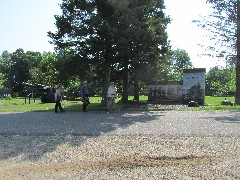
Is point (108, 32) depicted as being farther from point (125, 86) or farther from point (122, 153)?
point (122, 153)

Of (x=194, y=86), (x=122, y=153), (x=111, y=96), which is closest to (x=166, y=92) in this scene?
(x=194, y=86)

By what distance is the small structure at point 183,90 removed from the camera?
25.6 meters

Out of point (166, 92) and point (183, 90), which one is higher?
point (183, 90)

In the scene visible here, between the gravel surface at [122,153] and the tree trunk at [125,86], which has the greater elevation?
the tree trunk at [125,86]

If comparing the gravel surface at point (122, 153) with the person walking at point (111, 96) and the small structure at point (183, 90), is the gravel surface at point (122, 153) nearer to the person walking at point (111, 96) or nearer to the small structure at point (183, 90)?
the person walking at point (111, 96)

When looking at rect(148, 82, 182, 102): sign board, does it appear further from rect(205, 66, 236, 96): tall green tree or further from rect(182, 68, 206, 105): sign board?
rect(205, 66, 236, 96): tall green tree

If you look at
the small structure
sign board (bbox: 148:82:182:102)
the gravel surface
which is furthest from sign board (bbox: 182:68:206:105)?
the gravel surface

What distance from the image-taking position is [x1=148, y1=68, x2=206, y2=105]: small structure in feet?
83.9

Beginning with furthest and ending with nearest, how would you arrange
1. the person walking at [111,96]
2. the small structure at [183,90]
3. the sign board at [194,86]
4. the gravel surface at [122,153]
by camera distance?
the small structure at [183,90] < the sign board at [194,86] < the person walking at [111,96] < the gravel surface at [122,153]

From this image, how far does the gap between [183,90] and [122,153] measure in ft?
64.2

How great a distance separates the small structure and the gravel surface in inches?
578

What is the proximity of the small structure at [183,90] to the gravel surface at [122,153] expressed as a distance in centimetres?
1469

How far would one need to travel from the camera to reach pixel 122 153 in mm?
7539

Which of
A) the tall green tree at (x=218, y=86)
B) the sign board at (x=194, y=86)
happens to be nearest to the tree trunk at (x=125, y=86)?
the sign board at (x=194, y=86)
